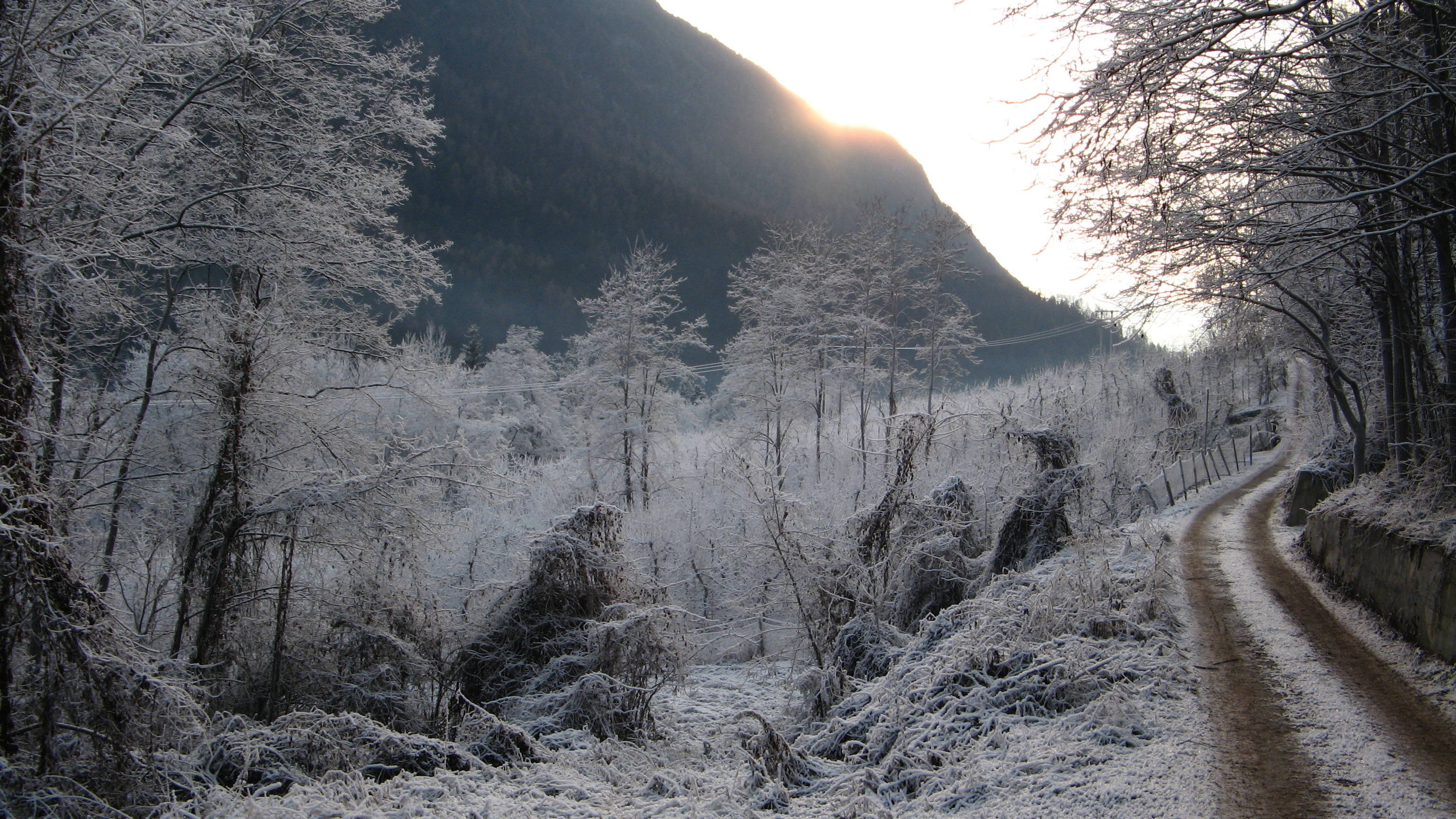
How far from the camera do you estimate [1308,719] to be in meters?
4.53

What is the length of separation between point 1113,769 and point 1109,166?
4.60 m

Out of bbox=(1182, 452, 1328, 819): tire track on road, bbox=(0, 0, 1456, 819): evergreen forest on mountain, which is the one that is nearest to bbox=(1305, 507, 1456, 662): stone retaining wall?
bbox=(0, 0, 1456, 819): evergreen forest on mountain

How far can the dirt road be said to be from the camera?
11.7 feet

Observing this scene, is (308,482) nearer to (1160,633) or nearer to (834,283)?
(1160,633)

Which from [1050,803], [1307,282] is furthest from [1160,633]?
[1307,282]

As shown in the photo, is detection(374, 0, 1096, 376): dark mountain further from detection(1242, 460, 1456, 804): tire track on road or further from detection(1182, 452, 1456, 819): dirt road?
detection(1182, 452, 1456, 819): dirt road

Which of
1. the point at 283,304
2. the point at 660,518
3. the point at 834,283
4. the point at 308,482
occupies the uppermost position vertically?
the point at 834,283

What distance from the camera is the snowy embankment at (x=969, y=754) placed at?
4109 mm

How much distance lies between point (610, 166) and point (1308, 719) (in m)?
115

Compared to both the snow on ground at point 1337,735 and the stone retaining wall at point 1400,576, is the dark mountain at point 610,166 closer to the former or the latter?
the stone retaining wall at point 1400,576

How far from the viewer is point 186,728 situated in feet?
16.5

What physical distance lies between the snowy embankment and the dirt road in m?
0.20

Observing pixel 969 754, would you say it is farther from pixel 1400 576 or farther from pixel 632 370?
pixel 632 370

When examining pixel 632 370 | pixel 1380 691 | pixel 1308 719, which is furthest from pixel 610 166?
pixel 1308 719
